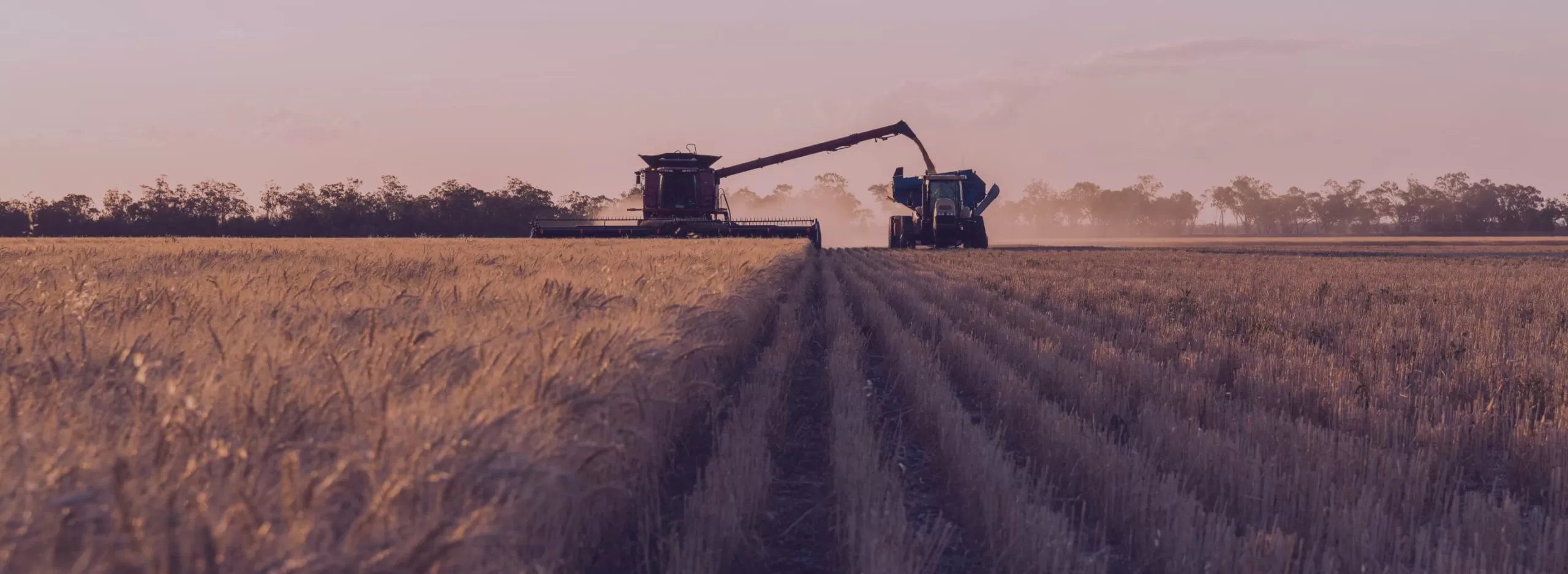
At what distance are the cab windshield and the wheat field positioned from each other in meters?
25.8

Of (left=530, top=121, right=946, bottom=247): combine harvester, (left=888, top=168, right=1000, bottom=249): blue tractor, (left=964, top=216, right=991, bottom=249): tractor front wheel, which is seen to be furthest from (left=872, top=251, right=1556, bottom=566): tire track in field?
(left=964, top=216, right=991, bottom=249): tractor front wheel

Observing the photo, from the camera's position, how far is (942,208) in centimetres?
3350

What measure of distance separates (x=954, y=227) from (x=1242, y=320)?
81.1 ft

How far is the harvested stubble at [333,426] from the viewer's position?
4.62ft

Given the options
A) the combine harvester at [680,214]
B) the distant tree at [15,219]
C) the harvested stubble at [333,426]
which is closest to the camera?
the harvested stubble at [333,426]

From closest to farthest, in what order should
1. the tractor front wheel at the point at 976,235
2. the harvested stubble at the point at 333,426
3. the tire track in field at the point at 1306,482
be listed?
1. the harvested stubble at the point at 333,426
2. the tire track in field at the point at 1306,482
3. the tractor front wheel at the point at 976,235

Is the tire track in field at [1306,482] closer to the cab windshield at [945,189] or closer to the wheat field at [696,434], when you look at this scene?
the wheat field at [696,434]

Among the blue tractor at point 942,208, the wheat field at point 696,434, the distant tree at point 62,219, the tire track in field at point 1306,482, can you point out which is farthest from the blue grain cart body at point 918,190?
the distant tree at point 62,219

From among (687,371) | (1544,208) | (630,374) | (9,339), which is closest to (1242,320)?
(687,371)

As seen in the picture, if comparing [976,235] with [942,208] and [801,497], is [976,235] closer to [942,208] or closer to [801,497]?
[942,208]

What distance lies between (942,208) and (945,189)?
0.93m

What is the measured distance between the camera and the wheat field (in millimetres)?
1565

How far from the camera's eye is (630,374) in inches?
108

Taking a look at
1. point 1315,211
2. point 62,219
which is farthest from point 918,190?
point 1315,211
